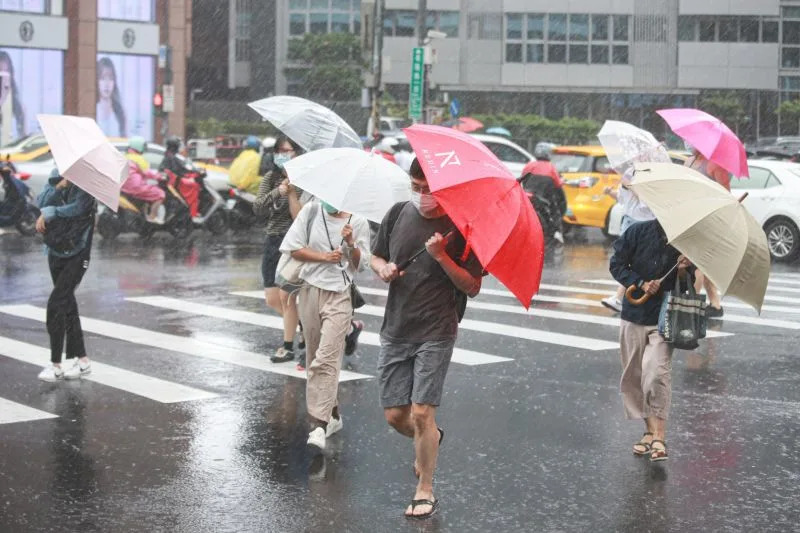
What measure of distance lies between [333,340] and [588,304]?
279 inches

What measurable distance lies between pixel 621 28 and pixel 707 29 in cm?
409

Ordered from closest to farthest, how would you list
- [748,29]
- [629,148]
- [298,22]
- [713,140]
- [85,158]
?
[85,158], [713,140], [629,148], [748,29], [298,22]

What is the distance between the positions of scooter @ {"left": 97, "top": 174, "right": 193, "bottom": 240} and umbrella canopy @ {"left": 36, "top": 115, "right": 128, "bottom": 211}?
1207cm

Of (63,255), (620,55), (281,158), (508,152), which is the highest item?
Answer: (620,55)

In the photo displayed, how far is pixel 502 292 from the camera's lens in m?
15.5

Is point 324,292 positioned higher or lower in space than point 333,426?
higher

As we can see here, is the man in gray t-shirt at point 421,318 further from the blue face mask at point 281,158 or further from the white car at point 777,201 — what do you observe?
the white car at point 777,201

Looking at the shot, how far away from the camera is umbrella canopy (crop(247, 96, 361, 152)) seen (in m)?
8.38

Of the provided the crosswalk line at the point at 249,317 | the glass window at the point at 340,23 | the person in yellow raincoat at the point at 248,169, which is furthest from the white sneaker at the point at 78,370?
the glass window at the point at 340,23

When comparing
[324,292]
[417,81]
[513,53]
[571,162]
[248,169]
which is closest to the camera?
[324,292]

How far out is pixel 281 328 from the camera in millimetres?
12242

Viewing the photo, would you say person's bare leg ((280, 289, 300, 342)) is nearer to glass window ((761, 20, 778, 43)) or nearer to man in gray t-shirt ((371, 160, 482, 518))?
man in gray t-shirt ((371, 160, 482, 518))

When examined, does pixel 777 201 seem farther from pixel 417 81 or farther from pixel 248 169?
pixel 417 81

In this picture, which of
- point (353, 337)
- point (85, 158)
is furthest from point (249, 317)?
point (85, 158)
